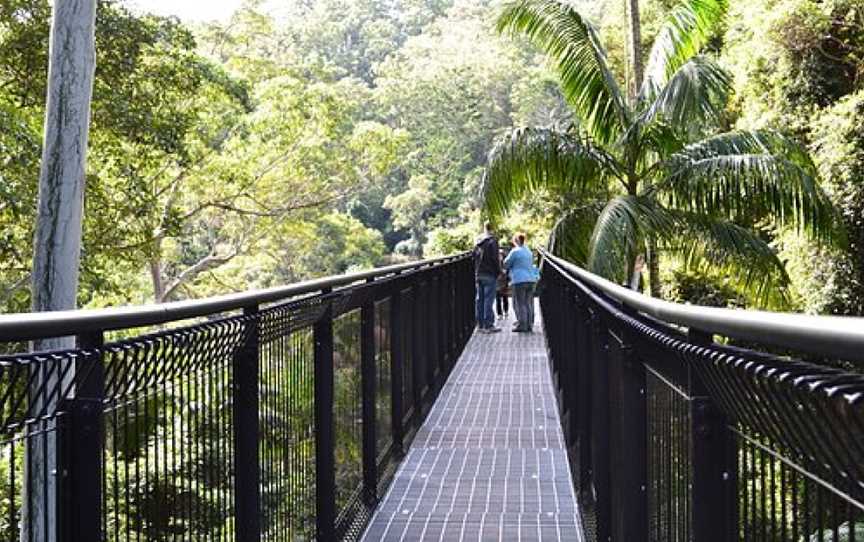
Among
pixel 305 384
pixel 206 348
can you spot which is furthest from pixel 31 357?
pixel 305 384

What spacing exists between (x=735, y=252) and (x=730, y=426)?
12.3 metres

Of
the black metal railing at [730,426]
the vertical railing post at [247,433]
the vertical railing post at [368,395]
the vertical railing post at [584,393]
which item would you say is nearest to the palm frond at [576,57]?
the vertical railing post at [584,393]

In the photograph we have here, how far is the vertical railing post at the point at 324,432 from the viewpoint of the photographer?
461 centimetres

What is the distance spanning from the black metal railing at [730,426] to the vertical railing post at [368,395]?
200 centimetres

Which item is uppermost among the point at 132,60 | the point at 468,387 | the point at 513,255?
the point at 132,60

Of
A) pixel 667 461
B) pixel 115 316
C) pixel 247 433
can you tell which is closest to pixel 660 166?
pixel 247 433

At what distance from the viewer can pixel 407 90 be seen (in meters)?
67.0

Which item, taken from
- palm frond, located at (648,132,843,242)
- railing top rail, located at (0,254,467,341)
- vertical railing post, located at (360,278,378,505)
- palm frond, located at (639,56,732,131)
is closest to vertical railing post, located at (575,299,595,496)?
vertical railing post, located at (360,278,378,505)

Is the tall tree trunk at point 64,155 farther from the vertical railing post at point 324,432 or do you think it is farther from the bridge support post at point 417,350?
the vertical railing post at point 324,432

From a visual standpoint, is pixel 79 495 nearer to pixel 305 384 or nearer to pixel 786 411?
pixel 786 411

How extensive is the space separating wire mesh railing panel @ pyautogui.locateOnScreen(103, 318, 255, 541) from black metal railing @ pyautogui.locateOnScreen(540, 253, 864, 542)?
1119mm

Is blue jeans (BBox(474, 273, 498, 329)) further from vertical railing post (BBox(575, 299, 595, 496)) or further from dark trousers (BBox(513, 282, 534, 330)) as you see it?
vertical railing post (BBox(575, 299, 595, 496))

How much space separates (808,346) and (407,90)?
219ft

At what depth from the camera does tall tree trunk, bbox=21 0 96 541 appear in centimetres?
1246
